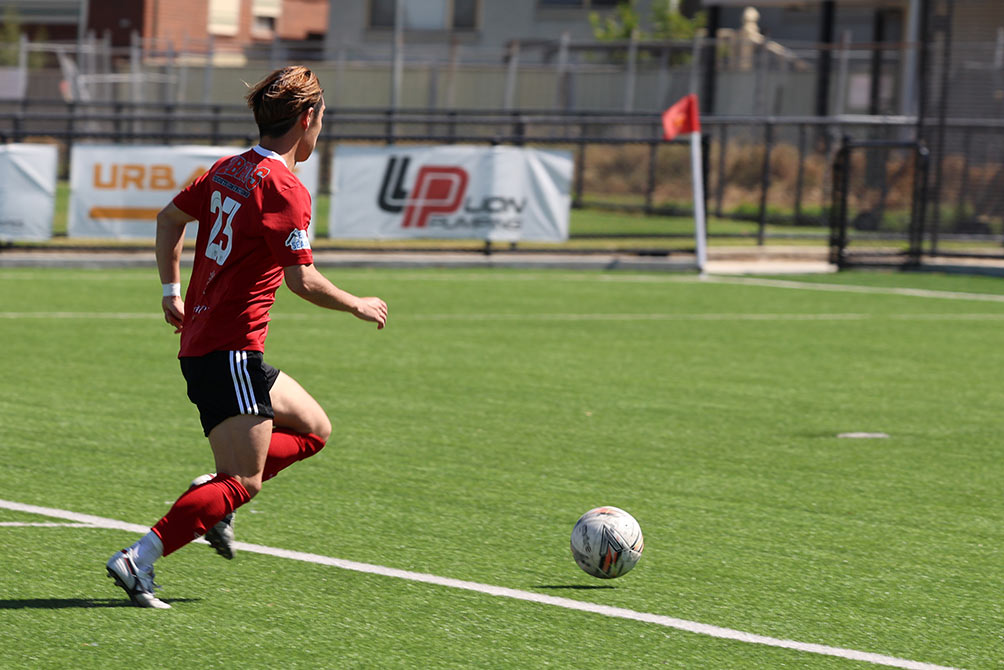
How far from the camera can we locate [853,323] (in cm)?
1485

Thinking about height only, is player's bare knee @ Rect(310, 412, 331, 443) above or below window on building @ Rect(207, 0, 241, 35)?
below

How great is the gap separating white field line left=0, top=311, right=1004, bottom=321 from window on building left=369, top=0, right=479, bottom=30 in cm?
3150

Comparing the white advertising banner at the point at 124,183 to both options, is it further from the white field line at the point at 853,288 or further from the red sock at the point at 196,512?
the red sock at the point at 196,512

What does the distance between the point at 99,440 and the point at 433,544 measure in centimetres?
285

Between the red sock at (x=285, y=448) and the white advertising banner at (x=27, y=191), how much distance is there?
46.4ft

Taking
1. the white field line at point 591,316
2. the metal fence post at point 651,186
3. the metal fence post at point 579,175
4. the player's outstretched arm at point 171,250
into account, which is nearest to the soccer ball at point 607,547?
the player's outstretched arm at point 171,250

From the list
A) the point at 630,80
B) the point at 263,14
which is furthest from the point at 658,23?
the point at 263,14

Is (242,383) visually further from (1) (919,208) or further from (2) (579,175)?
(2) (579,175)

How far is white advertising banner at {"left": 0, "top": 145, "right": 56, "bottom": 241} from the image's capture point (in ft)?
60.5

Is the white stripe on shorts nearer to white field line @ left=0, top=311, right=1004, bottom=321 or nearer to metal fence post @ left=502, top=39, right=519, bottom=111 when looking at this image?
white field line @ left=0, top=311, right=1004, bottom=321

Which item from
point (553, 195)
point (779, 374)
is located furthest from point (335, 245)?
point (779, 374)

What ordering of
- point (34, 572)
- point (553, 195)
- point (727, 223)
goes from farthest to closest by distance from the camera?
1. point (727, 223)
2. point (553, 195)
3. point (34, 572)

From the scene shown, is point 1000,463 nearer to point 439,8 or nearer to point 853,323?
point 853,323

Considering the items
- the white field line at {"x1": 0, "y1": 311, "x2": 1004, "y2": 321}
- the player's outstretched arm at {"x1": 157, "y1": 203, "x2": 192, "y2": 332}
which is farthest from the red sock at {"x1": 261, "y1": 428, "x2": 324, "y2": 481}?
the white field line at {"x1": 0, "y1": 311, "x2": 1004, "y2": 321}
